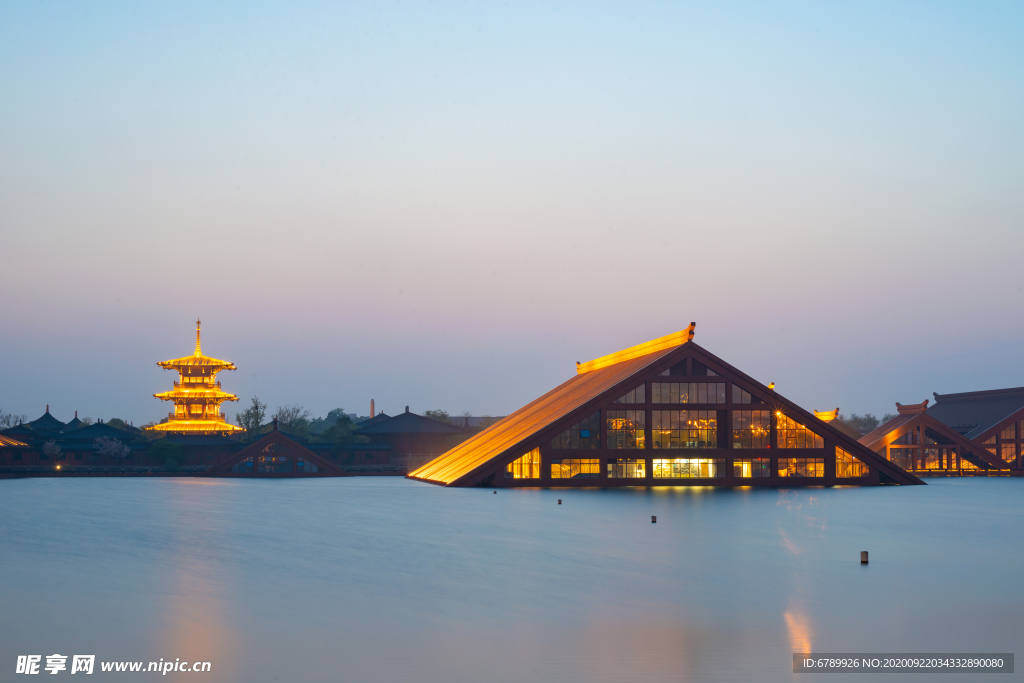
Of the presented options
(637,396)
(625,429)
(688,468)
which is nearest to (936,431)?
(688,468)

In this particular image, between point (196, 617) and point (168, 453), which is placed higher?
point (168, 453)

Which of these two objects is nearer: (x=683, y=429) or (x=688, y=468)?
(x=683, y=429)

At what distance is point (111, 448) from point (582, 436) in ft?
209

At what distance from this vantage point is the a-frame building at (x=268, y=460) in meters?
105

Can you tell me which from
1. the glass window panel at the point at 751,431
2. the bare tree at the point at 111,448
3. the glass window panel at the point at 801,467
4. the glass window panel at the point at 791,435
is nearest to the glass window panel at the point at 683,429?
the glass window panel at the point at 751,431

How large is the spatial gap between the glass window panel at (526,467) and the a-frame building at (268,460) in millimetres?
35660

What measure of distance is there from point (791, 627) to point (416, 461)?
106m

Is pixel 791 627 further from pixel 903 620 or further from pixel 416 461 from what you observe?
pixel 416 461

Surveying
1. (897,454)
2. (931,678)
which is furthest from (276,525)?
(897,454)

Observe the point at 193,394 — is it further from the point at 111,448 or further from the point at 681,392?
the point at 681,392

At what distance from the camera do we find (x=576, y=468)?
7956 cm

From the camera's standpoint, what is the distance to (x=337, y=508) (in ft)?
206

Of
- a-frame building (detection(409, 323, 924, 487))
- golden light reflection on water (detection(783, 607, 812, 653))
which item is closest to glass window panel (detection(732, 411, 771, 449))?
a-frame building (detection(409, 323, 924, 487))

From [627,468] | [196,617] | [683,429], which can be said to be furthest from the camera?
[683,429]
